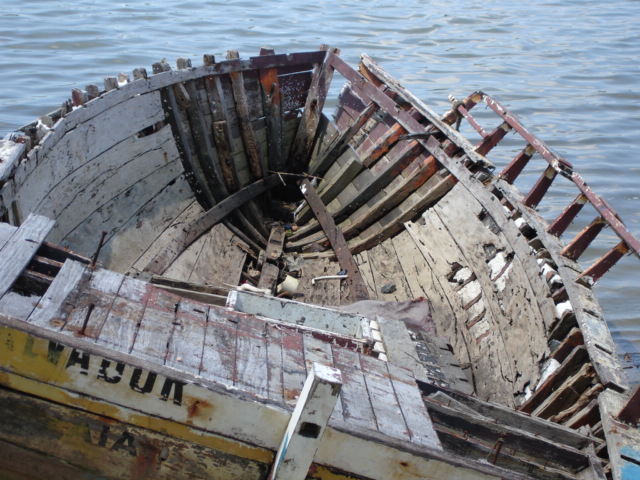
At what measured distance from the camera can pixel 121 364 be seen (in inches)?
117

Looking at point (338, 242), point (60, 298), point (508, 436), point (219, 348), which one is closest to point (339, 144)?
point (338, 242)

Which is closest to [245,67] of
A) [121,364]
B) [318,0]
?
[121,364]

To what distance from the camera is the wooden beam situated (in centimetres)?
286

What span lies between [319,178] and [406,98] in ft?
4.73

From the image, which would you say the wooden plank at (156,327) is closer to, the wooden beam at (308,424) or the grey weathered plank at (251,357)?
the grey weathered plank at (251,357)

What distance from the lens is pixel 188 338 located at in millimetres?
3664

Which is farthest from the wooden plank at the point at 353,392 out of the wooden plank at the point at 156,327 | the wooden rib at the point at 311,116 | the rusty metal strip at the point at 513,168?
the wooden rib at the point at 311,116

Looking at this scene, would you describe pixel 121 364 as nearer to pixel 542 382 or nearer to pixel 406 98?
pixel 542 382

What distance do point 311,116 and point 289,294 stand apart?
2680 millimetres

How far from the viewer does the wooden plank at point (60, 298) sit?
133 inches

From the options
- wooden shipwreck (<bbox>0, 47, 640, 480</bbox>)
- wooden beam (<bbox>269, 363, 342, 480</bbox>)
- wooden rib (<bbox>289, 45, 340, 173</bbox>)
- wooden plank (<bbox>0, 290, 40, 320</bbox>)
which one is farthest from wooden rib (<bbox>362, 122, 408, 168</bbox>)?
wooden beam (<bbox>269, 363, 342, 480</bbox>)

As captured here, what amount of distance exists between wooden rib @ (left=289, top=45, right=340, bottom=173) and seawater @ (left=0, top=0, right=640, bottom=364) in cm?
442

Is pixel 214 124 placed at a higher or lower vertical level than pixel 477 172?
lower

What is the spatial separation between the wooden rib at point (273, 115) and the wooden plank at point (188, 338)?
5008 millimetres
